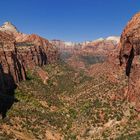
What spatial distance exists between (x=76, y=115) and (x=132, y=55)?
3097cm

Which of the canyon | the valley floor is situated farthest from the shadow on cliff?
the valley floor

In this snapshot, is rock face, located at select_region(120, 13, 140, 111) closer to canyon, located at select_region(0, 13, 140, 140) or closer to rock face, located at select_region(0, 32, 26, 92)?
canyon, located at select_region(0, 13, 140, 140)

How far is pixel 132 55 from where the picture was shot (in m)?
144

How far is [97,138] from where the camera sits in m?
119

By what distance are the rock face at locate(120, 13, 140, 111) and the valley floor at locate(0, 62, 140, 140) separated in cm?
423

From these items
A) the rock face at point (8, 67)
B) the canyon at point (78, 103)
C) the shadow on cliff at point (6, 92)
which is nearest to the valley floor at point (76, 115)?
the canyon at point (78, 103)

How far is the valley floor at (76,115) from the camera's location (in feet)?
390

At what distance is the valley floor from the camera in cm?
11890

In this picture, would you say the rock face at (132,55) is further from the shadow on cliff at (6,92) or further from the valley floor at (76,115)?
the shadow on cliff at (6,92)

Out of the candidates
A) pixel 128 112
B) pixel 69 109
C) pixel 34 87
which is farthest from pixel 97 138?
pixel 34 87

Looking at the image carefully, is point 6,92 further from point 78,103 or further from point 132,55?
point 132,55

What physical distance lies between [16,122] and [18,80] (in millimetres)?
52365

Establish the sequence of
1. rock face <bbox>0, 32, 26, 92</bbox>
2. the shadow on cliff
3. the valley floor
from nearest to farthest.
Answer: the valley floor, the shadow on cliff, rock face <bbox>0, 32, 26, 92</bbox>

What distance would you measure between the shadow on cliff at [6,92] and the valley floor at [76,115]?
7.02ft
